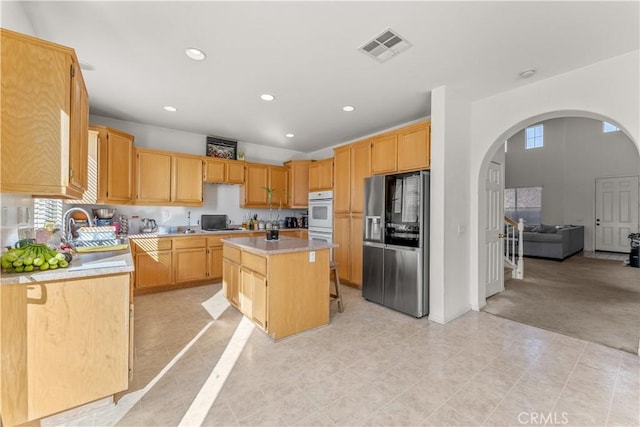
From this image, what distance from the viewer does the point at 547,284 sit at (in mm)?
4684

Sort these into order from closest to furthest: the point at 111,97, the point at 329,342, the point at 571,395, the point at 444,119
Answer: the point at 571,395 < the point at 329,342 < the point at 444,119 < the point at 111,97


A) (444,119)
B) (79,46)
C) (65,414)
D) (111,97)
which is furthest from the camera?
(111,97)

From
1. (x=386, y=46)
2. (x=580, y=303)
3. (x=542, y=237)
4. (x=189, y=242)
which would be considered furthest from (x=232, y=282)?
(x=542, y=237)

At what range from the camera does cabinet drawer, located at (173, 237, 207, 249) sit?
429 centimetres

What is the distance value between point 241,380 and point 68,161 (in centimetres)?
186

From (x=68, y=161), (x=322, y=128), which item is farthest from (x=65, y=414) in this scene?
(x=322, y=128)

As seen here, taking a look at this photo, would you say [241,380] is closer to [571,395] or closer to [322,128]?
[571,395]

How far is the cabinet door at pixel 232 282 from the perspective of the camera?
3.31m

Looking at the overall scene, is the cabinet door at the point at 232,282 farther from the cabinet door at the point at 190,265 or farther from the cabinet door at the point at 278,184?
the cabinet door at the point at 278,184

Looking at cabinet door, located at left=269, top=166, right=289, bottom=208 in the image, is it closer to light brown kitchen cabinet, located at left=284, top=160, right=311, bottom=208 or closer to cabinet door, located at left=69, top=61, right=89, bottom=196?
light brown kitchen cabinet, located at left=284, top=160, right=311, bottom=208

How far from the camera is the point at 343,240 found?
452cm

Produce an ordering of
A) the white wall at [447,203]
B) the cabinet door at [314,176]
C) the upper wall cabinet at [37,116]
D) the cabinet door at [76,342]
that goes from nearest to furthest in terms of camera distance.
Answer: the upper wall cabinet at [37,116]
the cabinet door at [76,342]
the white wall at [447,203]
the cabinet door at [314,176]

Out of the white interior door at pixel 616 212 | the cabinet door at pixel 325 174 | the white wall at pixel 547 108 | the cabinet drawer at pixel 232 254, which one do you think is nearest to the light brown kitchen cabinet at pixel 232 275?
the cabinet drawer at pixel 232 254

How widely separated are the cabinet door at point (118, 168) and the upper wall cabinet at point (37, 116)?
244cm
